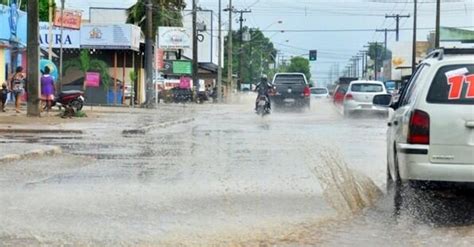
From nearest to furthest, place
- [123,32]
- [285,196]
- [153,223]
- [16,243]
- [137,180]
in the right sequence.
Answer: [16,243] → [153,223] → [285,196] → [137,180] → [123,32]

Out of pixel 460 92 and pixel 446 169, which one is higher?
pixel 460 92

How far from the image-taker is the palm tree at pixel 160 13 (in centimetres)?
4669

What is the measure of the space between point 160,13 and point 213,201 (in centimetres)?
4293

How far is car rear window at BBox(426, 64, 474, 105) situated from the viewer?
26.3 feet

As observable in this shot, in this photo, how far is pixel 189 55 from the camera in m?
88.0

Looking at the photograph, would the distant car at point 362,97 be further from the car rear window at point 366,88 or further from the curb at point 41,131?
the curb at point 41,131

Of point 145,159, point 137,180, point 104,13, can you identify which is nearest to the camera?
point 137,180

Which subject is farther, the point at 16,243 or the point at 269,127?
the point at 269,127

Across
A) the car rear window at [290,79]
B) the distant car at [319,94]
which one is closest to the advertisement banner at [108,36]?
the car rear window at [290,79]

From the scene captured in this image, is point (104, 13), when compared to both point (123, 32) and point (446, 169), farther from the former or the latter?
point (446, 169)

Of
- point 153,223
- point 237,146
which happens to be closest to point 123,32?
point 237,146

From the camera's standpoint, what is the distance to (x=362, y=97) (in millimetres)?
29906

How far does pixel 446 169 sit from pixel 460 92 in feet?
2.58

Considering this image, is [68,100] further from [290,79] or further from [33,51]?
[290,79]
